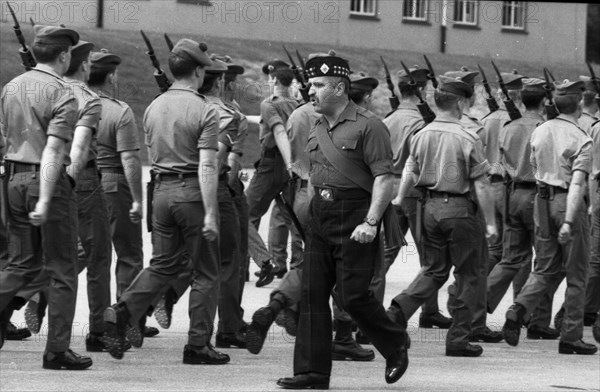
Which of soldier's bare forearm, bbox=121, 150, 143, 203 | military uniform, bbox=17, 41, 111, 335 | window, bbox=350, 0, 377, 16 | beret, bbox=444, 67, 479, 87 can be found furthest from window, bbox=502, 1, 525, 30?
military uniform, bbox=17, 41, 111, 335

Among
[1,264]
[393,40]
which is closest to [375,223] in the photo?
[1,264]

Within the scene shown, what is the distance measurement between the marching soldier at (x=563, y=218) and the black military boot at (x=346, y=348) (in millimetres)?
1283

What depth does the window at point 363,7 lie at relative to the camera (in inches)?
1202

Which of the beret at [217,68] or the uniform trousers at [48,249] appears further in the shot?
the beret at [217,68]

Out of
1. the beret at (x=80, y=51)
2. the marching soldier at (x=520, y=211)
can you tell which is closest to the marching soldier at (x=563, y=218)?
the marching soldier at (x=520, y=211)

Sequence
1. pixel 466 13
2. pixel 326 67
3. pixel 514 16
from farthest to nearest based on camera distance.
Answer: pixel 466 13 → pixel 514 16 → pixel 326 67

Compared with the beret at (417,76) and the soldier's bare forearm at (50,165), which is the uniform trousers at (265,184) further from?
the soldier's bare forearm at (50,165)

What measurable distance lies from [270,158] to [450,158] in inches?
142

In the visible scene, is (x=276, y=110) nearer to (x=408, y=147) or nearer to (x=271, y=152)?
(x=271, y=152)

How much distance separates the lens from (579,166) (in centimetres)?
1052

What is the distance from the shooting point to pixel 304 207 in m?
10.6

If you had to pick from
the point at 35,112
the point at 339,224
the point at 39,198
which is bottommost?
the point at 339,224

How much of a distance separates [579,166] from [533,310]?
4.19 feet

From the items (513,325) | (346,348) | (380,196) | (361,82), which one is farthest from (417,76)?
(380,196)
